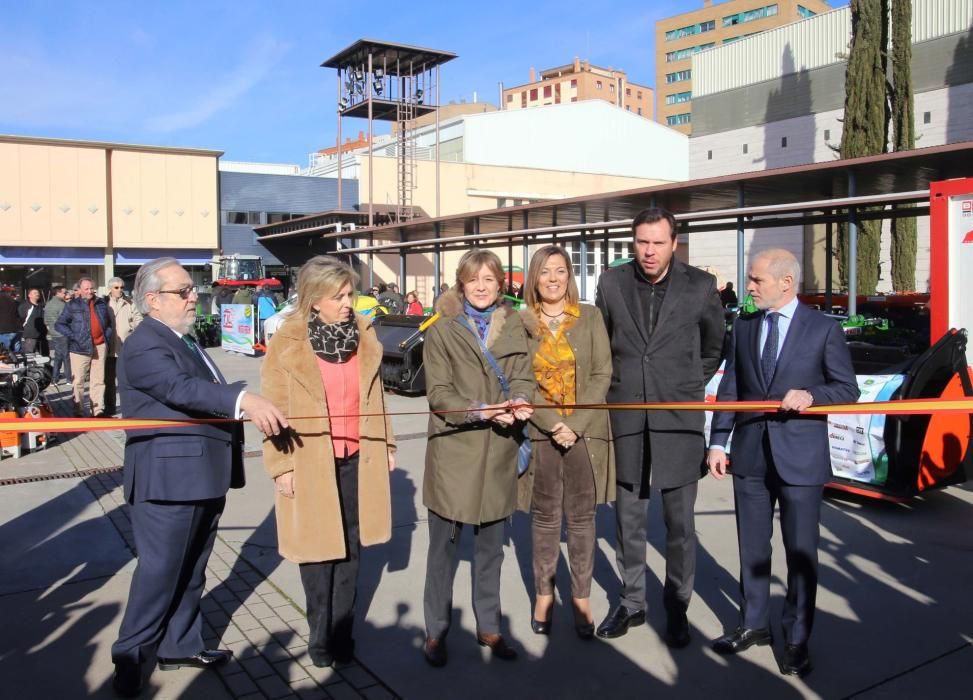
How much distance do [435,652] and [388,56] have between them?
3518 centimetres

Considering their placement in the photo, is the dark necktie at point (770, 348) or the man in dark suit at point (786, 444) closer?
the man in dark suit at point (786, 444)

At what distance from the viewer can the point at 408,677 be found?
Result: 3633 mm

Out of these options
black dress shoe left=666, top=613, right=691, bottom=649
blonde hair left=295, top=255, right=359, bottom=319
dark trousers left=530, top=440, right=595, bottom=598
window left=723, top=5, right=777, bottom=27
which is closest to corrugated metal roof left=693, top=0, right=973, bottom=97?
dark trousers left=530, top=440, right=595, bottom=598

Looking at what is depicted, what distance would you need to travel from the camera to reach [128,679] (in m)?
3.44

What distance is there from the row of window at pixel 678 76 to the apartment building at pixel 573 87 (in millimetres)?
10260

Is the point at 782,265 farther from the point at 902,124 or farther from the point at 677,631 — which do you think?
the point at 902,124

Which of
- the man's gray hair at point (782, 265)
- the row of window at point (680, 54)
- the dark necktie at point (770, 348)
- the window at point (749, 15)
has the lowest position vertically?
the dark necktie at point (770, 348)

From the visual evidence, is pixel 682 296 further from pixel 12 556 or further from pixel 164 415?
pixel 12 556

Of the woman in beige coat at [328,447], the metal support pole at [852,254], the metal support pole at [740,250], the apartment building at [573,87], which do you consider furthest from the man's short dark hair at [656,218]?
the apartment building at [573,87]

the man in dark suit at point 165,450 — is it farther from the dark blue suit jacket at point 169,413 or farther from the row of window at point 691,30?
the row of window at point 691,30

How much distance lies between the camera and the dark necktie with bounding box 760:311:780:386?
371 centimetres

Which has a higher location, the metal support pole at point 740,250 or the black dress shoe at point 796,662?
the metal support pole at point 740,250

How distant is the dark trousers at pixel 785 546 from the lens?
363 cm

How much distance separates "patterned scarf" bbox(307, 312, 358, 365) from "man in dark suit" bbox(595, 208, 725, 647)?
4.37ft
